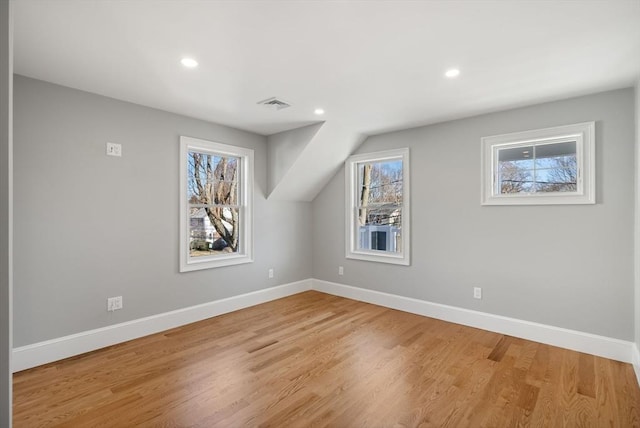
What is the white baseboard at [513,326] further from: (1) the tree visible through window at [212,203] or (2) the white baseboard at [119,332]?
(1) the tree visible through window at [212,203]

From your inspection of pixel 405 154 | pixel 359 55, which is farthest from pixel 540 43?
pixel 405 154

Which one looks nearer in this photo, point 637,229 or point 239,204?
point 637,229

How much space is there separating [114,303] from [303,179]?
2.79 m

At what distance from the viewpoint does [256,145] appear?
4543mm

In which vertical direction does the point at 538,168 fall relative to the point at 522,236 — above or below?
above

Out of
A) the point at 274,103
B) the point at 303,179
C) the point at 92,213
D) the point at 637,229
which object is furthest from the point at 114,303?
the point at 637,229

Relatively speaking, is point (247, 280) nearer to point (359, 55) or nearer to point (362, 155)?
point (362, 155)

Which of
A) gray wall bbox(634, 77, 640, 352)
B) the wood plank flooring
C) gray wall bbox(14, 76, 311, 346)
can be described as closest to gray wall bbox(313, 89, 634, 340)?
gray wall bbox(634, 77, 640, 352)

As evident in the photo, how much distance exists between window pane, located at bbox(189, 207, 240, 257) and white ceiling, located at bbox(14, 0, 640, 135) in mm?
1395

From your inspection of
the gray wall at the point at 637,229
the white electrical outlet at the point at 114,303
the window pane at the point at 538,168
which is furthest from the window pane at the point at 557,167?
the white electrical outlet at the point at 114,303

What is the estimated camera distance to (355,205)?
15.9 ft

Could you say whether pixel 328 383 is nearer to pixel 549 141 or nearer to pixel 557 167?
pixel 557 167

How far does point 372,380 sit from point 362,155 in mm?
3096
